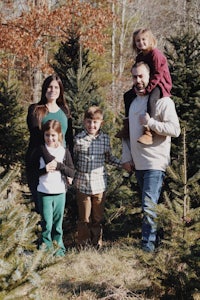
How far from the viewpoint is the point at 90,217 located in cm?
566

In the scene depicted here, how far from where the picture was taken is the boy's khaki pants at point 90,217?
5.29 meters

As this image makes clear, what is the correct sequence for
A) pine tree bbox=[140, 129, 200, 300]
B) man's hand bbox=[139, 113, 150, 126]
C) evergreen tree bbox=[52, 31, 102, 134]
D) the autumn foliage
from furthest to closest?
1. the autumn foliage
2. evergreen tree bbox=[52, 31, 102, 134]
3. man's hand bbox=[139, 113, 150, 126]
4. pine tree bbox=[140, 129, 200, 300]

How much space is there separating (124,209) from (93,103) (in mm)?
1923

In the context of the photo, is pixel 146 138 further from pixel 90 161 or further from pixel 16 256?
pixel 16 256

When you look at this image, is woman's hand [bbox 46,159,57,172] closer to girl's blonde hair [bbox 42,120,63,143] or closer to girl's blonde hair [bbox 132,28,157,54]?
girl's blonde hair [bbox 42,120,63,143]

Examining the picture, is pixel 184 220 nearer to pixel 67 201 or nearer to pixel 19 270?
pixel 19 270

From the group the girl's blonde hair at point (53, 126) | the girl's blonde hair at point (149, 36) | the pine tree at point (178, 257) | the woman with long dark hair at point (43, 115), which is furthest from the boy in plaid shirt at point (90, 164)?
the pine tree at point (178, 257)

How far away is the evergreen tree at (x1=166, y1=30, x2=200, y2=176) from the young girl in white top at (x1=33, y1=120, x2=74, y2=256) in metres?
1.91

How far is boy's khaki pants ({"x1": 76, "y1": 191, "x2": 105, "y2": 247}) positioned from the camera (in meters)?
5.29

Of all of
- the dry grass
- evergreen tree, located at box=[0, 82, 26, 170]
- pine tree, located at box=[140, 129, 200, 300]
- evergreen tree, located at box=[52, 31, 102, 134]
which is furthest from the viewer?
evergreen tree, located at box=[0, 82, 26, 170]

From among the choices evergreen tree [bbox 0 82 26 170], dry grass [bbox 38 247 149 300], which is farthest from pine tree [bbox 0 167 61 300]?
evergreen tree [bbox 0 82 26 170]

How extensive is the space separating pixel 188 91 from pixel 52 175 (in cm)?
274

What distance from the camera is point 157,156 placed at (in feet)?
14.7

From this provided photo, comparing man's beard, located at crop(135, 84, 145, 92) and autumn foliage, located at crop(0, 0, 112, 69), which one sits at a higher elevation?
autumn foliage, located at crop(0, 0, 112, 69)
